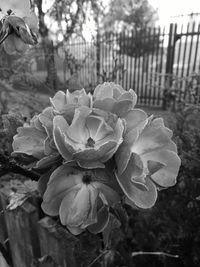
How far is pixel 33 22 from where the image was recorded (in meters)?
0.48

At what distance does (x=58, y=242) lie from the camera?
35.3 inches

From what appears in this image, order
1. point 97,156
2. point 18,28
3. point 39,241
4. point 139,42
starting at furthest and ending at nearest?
point 139,42 < point 39,241 < point 18,28 < point 97,156

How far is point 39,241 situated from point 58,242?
0.18m

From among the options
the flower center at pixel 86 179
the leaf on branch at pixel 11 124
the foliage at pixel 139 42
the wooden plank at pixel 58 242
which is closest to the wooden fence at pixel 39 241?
the wooden plank at pixel 58 242

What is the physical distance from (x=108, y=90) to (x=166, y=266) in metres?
1.12

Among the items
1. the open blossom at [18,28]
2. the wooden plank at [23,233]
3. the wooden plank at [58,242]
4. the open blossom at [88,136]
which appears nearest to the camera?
the open blossom at [88,136]

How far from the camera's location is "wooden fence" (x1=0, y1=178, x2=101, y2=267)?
89 cm

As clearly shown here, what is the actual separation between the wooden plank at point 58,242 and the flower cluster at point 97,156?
1.75 feet

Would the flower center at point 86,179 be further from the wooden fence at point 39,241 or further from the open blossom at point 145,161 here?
the wooden fence at point 39,241

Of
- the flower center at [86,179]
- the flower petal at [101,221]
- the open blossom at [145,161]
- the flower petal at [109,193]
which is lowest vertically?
the flower petal at [101,221]

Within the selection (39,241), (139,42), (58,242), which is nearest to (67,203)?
(58,242)

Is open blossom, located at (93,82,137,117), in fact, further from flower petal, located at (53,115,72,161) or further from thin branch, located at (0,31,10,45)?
thin branch, located at (0,31,10,45)

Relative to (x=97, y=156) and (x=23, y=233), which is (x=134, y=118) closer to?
(x=97, y=156)

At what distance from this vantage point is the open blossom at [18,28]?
0.44 meters
